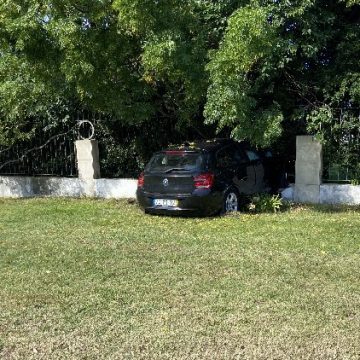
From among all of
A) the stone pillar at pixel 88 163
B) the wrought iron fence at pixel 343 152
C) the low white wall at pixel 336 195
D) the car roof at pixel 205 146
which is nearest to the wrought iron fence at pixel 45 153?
the stone pillar at pixel 88 163

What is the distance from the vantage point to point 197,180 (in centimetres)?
934

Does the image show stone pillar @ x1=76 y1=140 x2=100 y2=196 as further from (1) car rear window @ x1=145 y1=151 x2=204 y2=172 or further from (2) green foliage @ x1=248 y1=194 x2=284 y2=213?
(2) green foliage @ x1=248 y1=194 x2=284 y2=213

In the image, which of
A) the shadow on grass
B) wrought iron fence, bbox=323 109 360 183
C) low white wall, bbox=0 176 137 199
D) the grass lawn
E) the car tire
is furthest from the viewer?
low white wall, bbox=0 176 137 199

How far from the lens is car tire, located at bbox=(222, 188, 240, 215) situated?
9.69 meters

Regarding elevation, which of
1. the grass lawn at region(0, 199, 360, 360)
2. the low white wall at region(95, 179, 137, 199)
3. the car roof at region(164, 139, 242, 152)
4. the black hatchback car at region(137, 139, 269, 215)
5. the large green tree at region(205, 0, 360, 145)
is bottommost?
the grass lawn at region(0, 199, 360, 360)

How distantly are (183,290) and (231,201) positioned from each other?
460cm

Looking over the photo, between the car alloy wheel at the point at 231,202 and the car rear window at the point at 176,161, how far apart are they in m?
0.85

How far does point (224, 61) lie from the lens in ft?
29.5

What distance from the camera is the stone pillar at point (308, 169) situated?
10.9 m

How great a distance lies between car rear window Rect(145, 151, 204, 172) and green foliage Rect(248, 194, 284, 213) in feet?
5.18

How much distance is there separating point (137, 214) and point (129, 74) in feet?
9.85

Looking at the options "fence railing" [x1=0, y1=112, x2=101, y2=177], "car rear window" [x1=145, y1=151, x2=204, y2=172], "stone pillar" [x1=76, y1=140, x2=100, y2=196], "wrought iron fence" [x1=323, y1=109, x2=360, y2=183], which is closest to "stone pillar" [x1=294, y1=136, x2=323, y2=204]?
"wrought iron fence" [x1=323, y1=109, x2=360, y2=183]

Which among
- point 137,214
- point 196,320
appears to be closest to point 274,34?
point 137,214

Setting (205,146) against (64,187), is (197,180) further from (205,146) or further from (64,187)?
(64,187)
